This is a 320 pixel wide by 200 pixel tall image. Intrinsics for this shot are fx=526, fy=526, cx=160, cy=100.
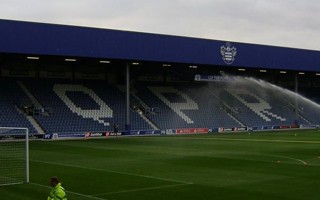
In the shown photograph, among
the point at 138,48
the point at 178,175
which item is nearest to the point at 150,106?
the point at 138,48

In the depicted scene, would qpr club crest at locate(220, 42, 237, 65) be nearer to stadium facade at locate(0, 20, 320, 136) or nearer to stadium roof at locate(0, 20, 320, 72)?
stadium roof at locate(0, 20, 320, 72)

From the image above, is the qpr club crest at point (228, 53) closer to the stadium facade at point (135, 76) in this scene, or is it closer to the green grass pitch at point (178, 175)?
the stadium facade at point (135, 76)

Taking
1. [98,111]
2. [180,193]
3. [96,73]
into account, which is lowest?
[180,193]

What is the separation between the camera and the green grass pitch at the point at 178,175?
16312mm

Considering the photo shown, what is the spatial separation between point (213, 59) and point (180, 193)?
42.2m

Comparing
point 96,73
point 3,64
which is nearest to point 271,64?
point 96,73

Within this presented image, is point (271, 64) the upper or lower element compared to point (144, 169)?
upper

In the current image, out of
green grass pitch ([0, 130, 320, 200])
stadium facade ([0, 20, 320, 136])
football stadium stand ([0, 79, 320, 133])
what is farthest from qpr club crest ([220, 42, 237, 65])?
green grass pitch ([0, 130, 320, 200])

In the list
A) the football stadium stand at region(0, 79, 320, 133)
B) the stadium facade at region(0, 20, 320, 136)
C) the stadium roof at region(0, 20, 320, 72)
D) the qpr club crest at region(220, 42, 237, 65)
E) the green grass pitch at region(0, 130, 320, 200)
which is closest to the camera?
the green grass pitch at region(0, 130, 320, 200)

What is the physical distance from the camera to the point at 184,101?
63.2 meters

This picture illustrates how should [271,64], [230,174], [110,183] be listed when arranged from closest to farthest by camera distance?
[110,183] → [230,174] → [271,64]

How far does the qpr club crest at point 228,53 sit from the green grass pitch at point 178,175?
93.0 ft

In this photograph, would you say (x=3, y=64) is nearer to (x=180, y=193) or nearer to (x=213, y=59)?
(x=213, y=59)

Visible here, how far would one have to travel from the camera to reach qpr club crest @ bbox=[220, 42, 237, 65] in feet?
192
